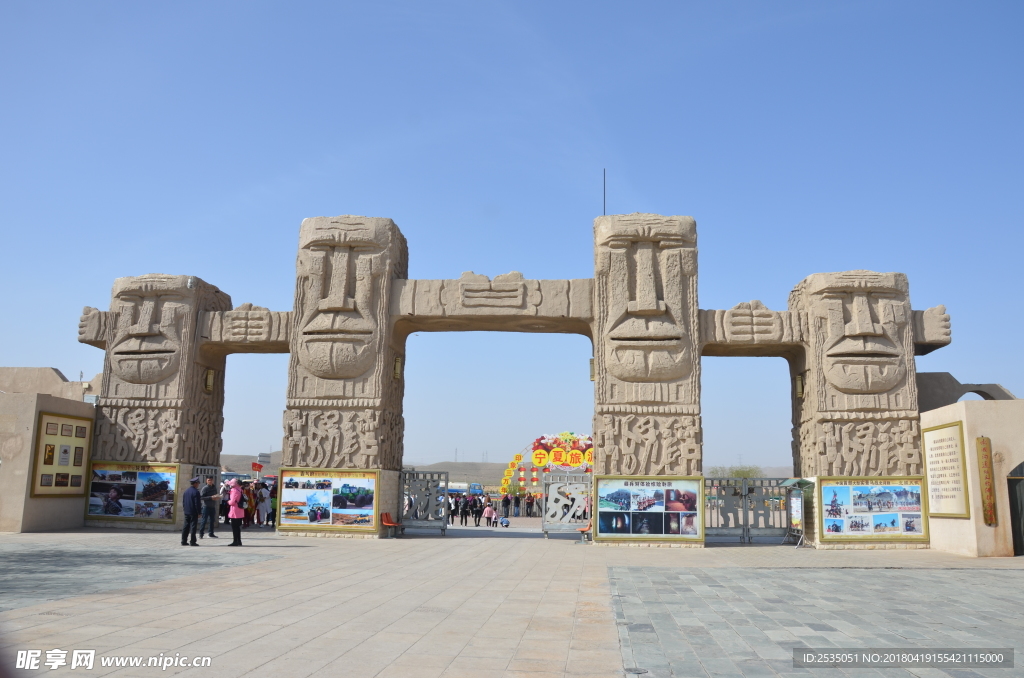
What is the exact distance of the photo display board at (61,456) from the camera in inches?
610

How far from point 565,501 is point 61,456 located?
1082 cm

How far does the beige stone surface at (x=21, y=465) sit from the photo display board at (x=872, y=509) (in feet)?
51.5

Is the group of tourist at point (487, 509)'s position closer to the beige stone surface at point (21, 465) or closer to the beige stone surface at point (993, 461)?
the beige stone surface at point (21, 465)

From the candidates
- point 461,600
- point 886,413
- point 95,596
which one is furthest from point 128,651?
point 886,413

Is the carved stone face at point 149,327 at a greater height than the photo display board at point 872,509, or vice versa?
the carved stone face at point 149,327

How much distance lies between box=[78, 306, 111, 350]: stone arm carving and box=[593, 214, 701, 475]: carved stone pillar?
11.2 meters

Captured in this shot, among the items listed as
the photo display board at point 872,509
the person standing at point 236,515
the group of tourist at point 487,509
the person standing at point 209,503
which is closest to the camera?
the person standing at point 236,515

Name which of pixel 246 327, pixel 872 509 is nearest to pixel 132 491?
pixel 246 327

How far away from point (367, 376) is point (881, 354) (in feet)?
34.7

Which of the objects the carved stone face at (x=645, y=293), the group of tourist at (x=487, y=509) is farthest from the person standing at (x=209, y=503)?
the group of tourist at (x=487, y=509)

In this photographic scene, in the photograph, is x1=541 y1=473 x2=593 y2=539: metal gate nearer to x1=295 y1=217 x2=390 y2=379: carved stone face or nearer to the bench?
the bench

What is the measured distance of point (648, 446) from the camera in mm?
15320

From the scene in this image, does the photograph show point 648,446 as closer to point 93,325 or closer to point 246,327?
point 246,327

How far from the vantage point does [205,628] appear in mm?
6062
